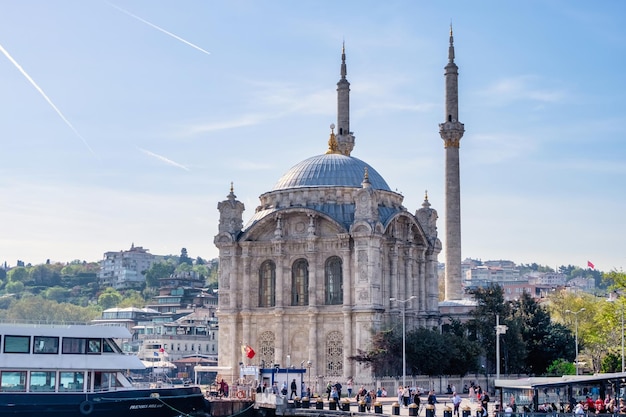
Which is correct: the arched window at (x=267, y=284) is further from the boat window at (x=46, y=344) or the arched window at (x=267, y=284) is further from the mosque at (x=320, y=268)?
the boat window at (x=46, y=344)

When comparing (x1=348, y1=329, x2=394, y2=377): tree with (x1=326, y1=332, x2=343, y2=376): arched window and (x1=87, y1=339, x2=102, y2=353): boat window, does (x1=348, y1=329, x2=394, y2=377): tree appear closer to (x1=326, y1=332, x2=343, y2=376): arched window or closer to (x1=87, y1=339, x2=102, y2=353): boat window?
(x1=326, y1=332, x2=343, y2=376): arched window

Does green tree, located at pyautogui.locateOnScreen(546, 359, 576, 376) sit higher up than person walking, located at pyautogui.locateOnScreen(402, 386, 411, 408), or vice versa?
green tree, located at pyautogui.locateOnScreen(546, 359, 576, 376)

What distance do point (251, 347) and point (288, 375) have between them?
49.7ft

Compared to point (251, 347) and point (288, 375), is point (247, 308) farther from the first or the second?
A: point (288, 375)

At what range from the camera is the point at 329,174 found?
261 feet

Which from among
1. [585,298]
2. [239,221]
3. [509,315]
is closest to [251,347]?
[239,221]

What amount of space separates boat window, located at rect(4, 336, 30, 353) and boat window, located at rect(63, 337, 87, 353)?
1.74 metres

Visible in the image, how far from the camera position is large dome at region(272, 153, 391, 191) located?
78938mm

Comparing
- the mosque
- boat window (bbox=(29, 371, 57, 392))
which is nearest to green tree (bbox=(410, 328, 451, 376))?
the mosque

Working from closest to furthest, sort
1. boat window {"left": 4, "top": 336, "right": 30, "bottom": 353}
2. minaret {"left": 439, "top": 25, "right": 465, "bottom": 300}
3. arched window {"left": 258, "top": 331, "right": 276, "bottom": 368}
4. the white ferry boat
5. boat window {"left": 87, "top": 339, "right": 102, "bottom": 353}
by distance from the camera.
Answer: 1. the white ferry boat
2. boat window {"left": 4, "top": 336, "right": 30, "bottom": 353}
3. boat window {"left": 87, "top": 339, "right": 102, "bottom": 353}
4. arched window {"left": 258, "top": 331, "right": 276, "bottom": 368}
5. minaret {"left": 439, "top": 25, "right": 465, "bottom": 300}

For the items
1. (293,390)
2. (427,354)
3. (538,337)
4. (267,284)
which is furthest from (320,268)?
(538,337)

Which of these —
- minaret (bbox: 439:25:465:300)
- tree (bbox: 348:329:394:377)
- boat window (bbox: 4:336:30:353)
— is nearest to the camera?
boat window (bbox: 4:336:30:353)

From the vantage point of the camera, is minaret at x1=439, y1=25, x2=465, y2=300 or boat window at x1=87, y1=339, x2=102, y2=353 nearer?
boat window at x1=87, y1=339, x2=102, y2=353

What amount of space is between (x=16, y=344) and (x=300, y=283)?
30792 mm
